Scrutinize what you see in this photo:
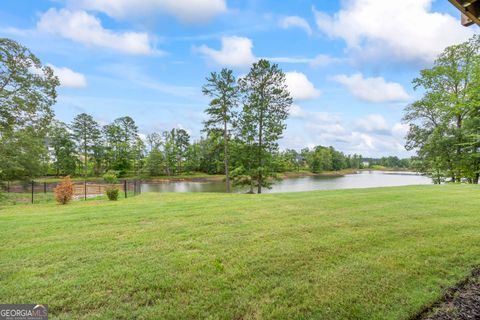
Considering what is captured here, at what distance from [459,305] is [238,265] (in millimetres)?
2229

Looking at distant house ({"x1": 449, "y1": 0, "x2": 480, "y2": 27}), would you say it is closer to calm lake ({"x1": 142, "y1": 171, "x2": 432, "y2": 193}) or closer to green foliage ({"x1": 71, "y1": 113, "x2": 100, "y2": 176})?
calm lake ({"x1": 142, "y1": 171, "x2": 432, "y2": 193})

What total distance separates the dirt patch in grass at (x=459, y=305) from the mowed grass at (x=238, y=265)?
0.28ft

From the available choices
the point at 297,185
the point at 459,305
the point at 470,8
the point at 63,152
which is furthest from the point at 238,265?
the point at 63,152

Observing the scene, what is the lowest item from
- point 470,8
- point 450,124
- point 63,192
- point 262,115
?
point 63,192

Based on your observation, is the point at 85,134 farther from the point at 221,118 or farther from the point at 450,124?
the point at 450,124

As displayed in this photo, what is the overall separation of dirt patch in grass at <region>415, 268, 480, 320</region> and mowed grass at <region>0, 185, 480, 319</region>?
8 centimetres

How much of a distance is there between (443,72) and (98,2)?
2014 centimetres

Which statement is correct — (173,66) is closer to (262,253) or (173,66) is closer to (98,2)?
(98,2)

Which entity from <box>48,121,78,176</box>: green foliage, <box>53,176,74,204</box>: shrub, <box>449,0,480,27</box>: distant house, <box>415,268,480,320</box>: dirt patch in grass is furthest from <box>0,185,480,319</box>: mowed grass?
<box>48,121,78,176</box>: green foliage

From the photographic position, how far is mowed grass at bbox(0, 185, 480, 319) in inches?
86.7

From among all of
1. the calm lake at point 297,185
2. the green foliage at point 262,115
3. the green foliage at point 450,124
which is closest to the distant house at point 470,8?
the green foliage at point 262,115

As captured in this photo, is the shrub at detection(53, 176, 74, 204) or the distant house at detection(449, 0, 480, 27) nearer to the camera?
the distant house at detection(449, 0, 480, 27)

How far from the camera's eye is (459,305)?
7.55ft

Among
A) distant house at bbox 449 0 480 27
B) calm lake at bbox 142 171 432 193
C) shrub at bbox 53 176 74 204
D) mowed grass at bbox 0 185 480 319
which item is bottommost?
calm lake at bbox 142 171 432 193
